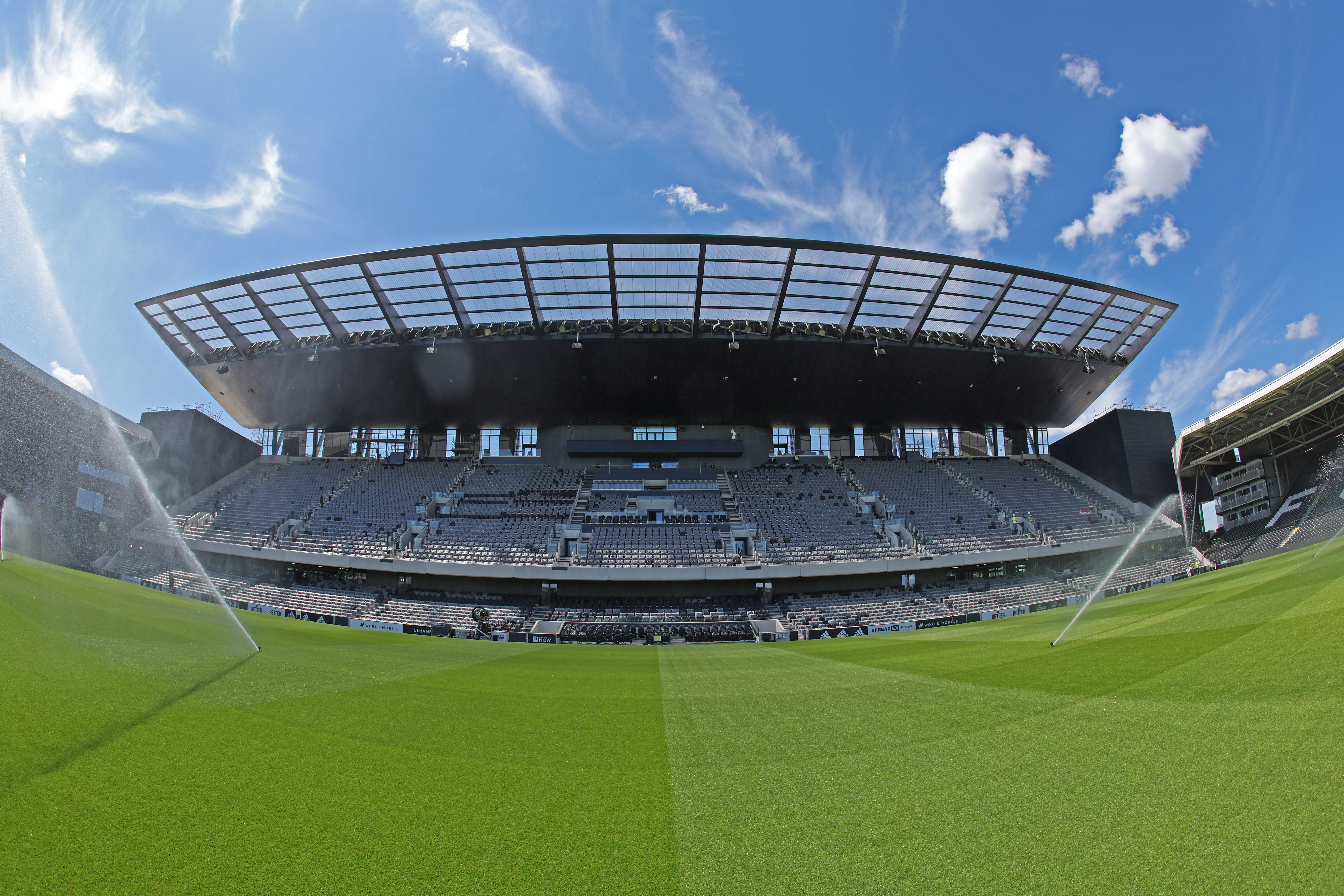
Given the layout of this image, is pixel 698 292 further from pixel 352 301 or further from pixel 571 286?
pixel 352 301

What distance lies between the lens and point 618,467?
44.5 meters

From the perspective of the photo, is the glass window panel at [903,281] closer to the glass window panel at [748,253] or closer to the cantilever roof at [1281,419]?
the glass window panel at [748,253]

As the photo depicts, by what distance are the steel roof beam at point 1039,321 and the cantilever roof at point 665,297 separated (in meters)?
0.09

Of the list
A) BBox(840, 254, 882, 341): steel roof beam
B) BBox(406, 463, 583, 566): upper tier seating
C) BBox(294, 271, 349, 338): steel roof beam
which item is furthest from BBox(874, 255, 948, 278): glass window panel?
BBox(294, 271, 349, 338): steel roof beam

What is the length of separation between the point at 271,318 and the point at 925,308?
42464 millimetres

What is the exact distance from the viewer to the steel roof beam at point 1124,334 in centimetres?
3570

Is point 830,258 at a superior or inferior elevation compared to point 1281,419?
superior

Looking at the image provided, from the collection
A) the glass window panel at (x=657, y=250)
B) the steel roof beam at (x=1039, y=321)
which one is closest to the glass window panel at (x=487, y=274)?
the glass window panel at (x=657, y=250)

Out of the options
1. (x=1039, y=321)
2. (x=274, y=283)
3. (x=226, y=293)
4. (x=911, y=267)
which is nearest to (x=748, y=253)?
(x=911, y=267)

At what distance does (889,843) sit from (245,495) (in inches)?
2052

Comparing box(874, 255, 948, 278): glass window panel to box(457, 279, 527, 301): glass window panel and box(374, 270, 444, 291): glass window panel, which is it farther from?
box(374, 270, 444, 291): glass window panel

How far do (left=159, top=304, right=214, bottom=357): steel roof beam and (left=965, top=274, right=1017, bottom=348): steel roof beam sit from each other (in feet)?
175

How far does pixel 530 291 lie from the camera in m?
31.6

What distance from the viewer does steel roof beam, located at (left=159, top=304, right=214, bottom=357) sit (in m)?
36.3
